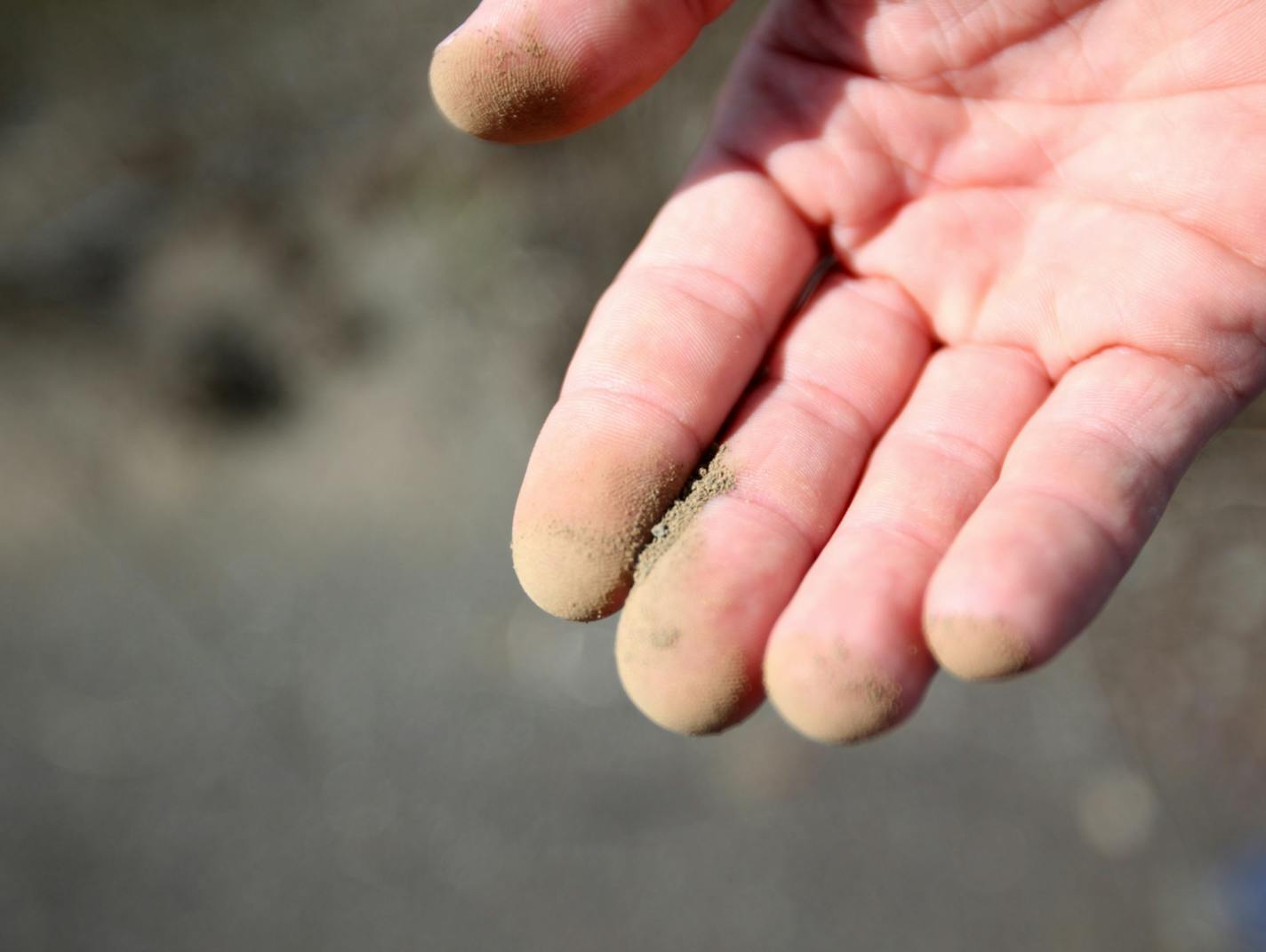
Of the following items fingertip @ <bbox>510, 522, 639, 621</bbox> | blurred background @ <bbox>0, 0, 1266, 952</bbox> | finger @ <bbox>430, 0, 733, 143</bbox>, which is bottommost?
blurred background @ <bbox>0, 0, 1266, 952</bbox>

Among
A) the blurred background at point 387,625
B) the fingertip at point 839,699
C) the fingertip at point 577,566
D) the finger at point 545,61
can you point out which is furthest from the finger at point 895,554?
the blurred background at point 387,625

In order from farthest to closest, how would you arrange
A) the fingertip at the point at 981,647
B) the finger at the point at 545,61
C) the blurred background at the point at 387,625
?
the blurred background at the point at 387,625
the finger at the point at 545,61
the fingertip at the point at 981,647

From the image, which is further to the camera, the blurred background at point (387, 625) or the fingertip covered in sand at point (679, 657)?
the blurred background at point (387, 625)

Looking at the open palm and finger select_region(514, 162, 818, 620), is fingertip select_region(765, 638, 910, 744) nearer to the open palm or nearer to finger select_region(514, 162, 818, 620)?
the open palm

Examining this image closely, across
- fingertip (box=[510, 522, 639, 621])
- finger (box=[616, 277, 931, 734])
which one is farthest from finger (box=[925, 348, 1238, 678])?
fingertip (box=[510, 522, 639, 621])

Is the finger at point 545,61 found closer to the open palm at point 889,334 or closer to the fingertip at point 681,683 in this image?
the open palm at point 889,334

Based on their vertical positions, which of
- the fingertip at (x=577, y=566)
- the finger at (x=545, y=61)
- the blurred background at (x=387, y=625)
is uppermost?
the finger at (x=545, y=61)

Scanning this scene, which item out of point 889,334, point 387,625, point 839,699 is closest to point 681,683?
point 839,699

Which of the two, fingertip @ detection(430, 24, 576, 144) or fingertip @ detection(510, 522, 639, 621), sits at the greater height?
fingertip @ detection(430, 24, 576, 144)
